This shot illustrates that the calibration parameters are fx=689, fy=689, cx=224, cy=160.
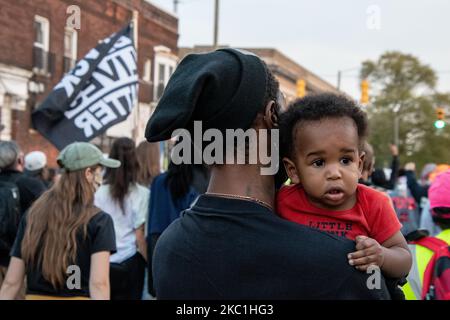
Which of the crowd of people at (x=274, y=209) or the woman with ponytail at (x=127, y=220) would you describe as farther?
the woman with ponytail at (x=127, y=220)

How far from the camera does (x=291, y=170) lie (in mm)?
2125

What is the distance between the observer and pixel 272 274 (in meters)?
1.92

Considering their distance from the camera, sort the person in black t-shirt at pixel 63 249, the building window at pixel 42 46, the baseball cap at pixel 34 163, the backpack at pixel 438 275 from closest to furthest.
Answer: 1. the backpack at pixel 438 275
2. the person in black t-shirt at pixel 63 249
3. the baseball cap at pixel 34 163
4. the building window at pixel 42 46

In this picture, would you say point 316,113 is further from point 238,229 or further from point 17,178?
point 17,178

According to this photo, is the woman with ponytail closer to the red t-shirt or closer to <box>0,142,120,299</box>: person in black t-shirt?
<box>0,142,120,299</box>: person in black t-shirt

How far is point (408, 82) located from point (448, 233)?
57.8 metres

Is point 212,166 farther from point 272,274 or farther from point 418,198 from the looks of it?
point 418,198

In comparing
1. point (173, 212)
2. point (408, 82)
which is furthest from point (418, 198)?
point (408, 82)

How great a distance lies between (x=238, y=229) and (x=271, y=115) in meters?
0.37

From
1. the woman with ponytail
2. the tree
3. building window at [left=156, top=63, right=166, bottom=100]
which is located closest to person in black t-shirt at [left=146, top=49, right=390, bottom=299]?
the woman with ponytail

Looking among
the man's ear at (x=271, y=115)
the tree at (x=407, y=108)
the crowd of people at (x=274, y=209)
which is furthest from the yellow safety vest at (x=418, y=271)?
the tree at (x=407, y=108)

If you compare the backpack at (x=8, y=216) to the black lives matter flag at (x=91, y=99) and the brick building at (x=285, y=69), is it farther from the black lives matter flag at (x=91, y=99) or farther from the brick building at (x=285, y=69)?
the brick building at (x=285, y=69)

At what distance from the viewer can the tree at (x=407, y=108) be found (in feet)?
174

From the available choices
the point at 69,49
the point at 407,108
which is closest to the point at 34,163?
the point at 69,49
